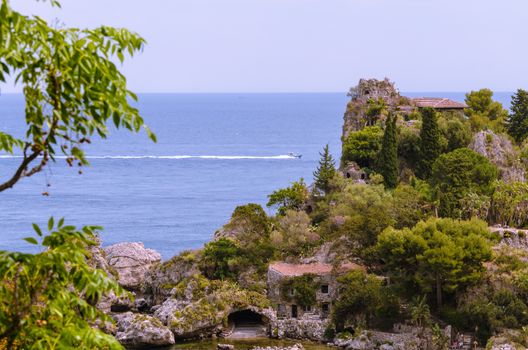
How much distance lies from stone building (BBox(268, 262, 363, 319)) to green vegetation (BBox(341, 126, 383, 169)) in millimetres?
16527

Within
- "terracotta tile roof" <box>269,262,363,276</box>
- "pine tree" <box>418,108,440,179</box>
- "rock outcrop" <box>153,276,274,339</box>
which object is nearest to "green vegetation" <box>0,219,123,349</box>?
"rock outcrop" <box>153,276,274,339</box>

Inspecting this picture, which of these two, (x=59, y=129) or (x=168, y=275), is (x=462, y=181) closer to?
(x=168, y=275)

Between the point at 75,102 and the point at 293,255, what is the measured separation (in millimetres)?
50007

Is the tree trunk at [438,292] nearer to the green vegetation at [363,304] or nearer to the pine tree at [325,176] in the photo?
the green vegetation at [363,304]

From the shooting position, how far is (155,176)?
142 metres

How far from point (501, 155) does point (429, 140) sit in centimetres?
519

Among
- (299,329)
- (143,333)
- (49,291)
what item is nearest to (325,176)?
(299,329)

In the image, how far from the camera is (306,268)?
55.8m

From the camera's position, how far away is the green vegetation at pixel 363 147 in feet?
230

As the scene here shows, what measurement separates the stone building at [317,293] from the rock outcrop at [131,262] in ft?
39.2

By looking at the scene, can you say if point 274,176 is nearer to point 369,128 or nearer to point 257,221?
point 369,128

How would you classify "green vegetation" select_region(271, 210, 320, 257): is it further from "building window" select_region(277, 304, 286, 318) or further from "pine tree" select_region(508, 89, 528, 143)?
"pine tree" select_region(508, 89, 528, 143)

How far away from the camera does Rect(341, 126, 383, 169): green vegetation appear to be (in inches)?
2763

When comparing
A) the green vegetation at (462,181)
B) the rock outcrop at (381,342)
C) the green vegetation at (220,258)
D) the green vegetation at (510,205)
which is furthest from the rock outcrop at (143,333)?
the green vegetation at (510,205)
